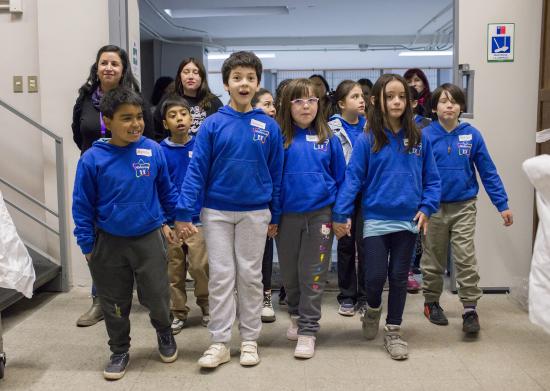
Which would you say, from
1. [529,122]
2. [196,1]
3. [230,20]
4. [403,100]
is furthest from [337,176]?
[230,20]

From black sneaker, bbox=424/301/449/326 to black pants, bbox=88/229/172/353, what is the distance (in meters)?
1.38

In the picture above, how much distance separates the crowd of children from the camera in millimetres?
2301

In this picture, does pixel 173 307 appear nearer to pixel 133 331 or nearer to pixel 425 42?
pixel 133 331

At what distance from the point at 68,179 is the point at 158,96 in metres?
0.93

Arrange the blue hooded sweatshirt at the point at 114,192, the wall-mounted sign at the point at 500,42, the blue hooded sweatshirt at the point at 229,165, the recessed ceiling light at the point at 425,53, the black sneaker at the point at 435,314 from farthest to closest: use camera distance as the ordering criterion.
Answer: the recessed ceiling light at the point at 425,53 < the wall-mounted sign at the point at 500,42 < the black sneaker at the point at 435,314 < the blue hooded sweatshirt at the point at 229,165 < the blue hooded sweatshirt at the point at 114,192

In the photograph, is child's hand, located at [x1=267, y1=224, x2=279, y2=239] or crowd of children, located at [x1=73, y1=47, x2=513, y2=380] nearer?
crowd of children, located at [x1=73, y1=47, x2=513, y2=380]

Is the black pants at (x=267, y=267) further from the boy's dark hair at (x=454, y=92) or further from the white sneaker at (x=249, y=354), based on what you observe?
the boy's dark hair at (x=454, y=92)

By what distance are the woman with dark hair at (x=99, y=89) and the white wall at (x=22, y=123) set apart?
860 mm

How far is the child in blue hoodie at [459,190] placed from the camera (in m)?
2.85

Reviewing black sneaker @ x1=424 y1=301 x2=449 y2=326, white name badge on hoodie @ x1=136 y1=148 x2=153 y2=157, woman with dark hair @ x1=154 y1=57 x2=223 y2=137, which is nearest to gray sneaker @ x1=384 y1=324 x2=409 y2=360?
black sneaker @ x1=424 y1=301 x2=449 y2=326

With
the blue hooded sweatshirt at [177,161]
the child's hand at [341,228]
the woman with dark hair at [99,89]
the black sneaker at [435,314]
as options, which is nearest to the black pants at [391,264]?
the child's hand at [341,228]

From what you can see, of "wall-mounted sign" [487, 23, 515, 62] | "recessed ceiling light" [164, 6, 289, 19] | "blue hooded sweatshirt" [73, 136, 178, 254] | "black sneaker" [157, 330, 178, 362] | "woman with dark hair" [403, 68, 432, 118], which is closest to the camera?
"blue hooded sweatshirt" [73, 136, 178, 254]

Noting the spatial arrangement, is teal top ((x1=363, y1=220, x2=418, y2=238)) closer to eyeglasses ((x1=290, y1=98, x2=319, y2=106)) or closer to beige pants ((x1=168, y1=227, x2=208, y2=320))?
eyeglasses ((x1=290, y1=98, x2=319, y2=106))

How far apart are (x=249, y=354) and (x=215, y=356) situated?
147 mm
